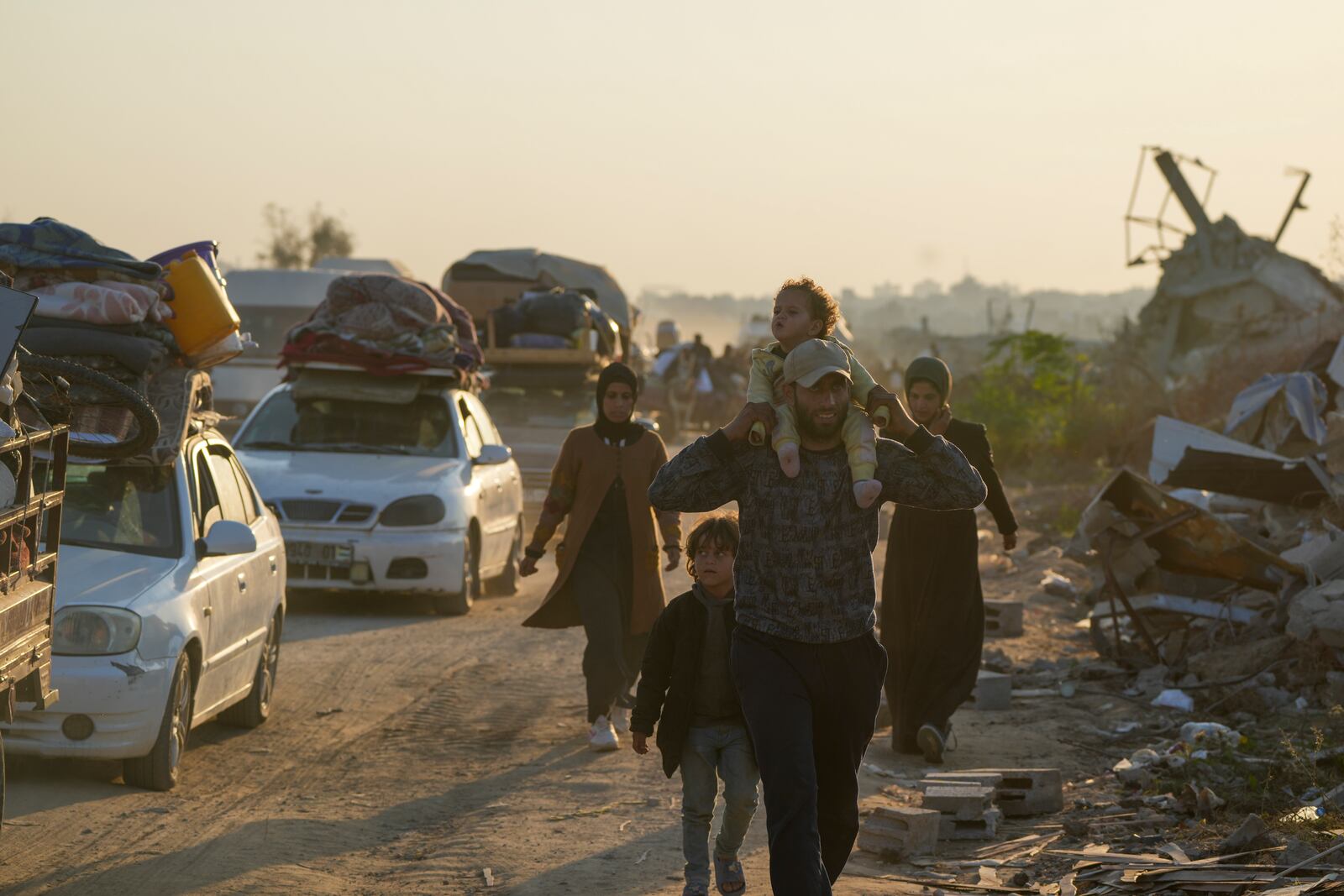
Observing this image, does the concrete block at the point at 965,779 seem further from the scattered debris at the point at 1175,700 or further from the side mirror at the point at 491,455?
the side mirror at the point at 491,455

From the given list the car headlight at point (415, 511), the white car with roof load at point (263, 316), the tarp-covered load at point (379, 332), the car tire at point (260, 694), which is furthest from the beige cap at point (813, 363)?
the white car with roof load at point (263, 316)

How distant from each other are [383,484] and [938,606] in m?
5.86

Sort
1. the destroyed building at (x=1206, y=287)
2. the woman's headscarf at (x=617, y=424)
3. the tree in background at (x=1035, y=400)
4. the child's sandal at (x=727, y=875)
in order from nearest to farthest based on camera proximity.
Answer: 1. the child's sandal at (x=727, y=875)
2. the woman's headscarf at (x=617, y=424)
3. the tree in background at (x=1035, y=400)
4. the destroyed building at (x=1206, y=287)

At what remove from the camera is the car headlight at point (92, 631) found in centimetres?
752

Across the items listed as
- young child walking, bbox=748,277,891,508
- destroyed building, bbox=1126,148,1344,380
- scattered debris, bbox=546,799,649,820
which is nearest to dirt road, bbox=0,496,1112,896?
scattered debris, bbox=546,799,649,820

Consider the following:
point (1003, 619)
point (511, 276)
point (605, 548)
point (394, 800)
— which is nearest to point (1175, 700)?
point (1003, 619)

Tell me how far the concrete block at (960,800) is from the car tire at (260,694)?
3.55 meters

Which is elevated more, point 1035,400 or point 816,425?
point 816,425

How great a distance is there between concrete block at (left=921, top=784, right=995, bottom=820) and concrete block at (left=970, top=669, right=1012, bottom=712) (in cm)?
348

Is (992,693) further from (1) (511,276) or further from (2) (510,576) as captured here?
(1) (511,276)

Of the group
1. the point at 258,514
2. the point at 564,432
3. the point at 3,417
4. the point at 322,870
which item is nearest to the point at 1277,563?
the point at 258,514

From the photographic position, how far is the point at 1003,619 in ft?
47.8

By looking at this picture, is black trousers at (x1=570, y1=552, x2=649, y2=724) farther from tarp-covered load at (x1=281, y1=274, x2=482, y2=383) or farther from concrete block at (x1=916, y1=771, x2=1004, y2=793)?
tarp-covered load at (x1=281, y1=274, x2=482, y2=383)

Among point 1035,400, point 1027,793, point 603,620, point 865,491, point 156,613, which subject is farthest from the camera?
point 1035,400
